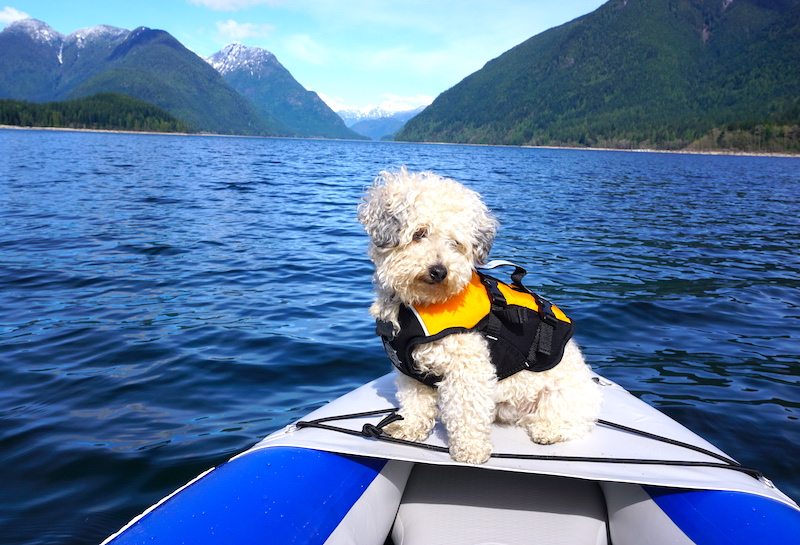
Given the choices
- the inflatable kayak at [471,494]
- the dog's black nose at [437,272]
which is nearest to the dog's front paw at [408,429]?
the inflatable kayak at [471,494]

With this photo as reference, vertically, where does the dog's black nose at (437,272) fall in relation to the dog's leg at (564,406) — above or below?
above

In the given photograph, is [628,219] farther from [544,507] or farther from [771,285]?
[544,507]

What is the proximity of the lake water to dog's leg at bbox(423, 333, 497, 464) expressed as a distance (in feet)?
8.40

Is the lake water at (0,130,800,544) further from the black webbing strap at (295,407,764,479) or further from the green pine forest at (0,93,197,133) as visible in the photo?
the green pine forest at (0,93,197,133)

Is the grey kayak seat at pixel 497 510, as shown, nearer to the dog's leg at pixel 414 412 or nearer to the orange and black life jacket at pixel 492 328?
the dog's leg at pixel 414 412

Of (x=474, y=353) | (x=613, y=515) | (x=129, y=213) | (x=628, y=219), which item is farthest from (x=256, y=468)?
(x=628, y=219)

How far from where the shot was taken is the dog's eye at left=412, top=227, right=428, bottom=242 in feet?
10.6

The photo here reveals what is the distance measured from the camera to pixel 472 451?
3.14m

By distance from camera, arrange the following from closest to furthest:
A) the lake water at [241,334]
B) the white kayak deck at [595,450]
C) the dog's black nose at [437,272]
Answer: the white kayak deck at [595,450]
the dog's black nose at [437,272]
the lake water at [241,334]

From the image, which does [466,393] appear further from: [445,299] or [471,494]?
[471,494]

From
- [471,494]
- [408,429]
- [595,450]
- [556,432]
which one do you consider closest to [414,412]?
[408,429]

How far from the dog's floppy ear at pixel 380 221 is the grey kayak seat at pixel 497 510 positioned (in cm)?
195

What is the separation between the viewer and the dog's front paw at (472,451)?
3143 millimetres

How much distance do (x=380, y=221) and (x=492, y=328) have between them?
3.69 ft
